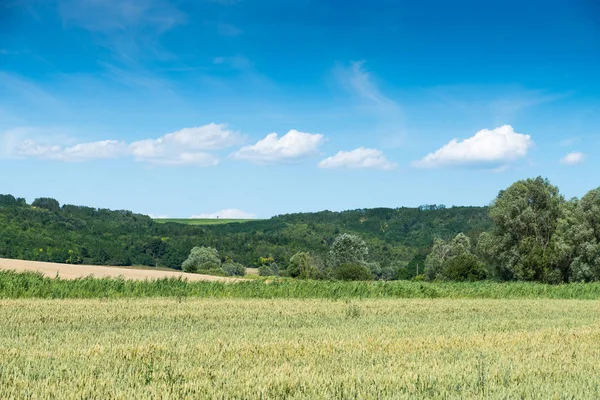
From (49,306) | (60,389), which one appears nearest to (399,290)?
(49,306)

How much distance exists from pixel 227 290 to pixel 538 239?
63.8 meters

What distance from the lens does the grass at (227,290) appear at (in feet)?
90.5

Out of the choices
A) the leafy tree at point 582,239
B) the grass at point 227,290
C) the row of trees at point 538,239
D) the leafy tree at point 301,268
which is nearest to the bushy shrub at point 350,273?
the row of trees at point 538,239

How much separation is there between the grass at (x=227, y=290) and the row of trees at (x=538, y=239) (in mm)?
37424

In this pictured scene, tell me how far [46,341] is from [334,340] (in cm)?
567

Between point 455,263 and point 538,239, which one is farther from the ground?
point 538,239

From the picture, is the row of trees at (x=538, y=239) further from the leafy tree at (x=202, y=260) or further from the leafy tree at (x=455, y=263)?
the leafy tree at (x=202, y=260)

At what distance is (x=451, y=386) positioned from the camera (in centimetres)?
853

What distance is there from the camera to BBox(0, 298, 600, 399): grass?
8.05 m

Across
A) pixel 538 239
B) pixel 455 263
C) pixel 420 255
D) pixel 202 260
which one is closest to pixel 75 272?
pixel 455 263

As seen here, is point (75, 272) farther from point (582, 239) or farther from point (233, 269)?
point (233, 269)

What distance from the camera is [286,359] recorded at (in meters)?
10.3

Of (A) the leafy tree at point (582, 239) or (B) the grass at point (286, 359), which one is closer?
(B) the grass at point (286, 359)

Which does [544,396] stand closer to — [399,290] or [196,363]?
[196,363]
